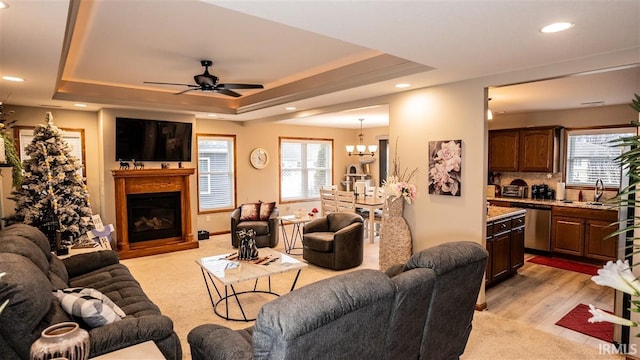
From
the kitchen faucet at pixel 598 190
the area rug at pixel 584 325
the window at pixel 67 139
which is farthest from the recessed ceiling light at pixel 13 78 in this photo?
the kitchen faucet at pixel 598 190

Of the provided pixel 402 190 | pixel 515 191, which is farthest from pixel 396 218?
pixel 515 191

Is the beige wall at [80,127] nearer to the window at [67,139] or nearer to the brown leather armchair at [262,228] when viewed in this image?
the window at [67,139]

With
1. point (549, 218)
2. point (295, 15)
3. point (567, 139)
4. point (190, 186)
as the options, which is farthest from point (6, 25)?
point (567, 139)

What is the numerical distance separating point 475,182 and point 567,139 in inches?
143

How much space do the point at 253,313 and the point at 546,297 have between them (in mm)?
3430

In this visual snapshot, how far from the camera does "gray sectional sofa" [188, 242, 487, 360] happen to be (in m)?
1.50

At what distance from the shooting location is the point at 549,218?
5.70 m

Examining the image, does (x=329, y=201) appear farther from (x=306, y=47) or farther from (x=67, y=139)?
(x=67, y=139)

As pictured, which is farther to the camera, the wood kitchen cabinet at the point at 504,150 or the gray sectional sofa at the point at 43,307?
the wood kitchen cabinet at the point at 504,150

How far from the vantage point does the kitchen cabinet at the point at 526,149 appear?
600 cm

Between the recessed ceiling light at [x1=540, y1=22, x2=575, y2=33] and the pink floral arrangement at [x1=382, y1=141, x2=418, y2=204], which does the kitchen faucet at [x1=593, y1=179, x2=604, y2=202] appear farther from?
the recessed ceiling light at [x1=540, y1=22, x2=575, y2=33]

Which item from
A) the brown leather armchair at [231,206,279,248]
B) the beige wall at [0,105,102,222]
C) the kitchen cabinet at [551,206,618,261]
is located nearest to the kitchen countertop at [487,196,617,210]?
the kitchen cabinet at [551,206,618,261]

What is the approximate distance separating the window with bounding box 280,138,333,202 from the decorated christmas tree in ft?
15.6

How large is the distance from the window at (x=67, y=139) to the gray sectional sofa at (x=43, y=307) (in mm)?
3169
